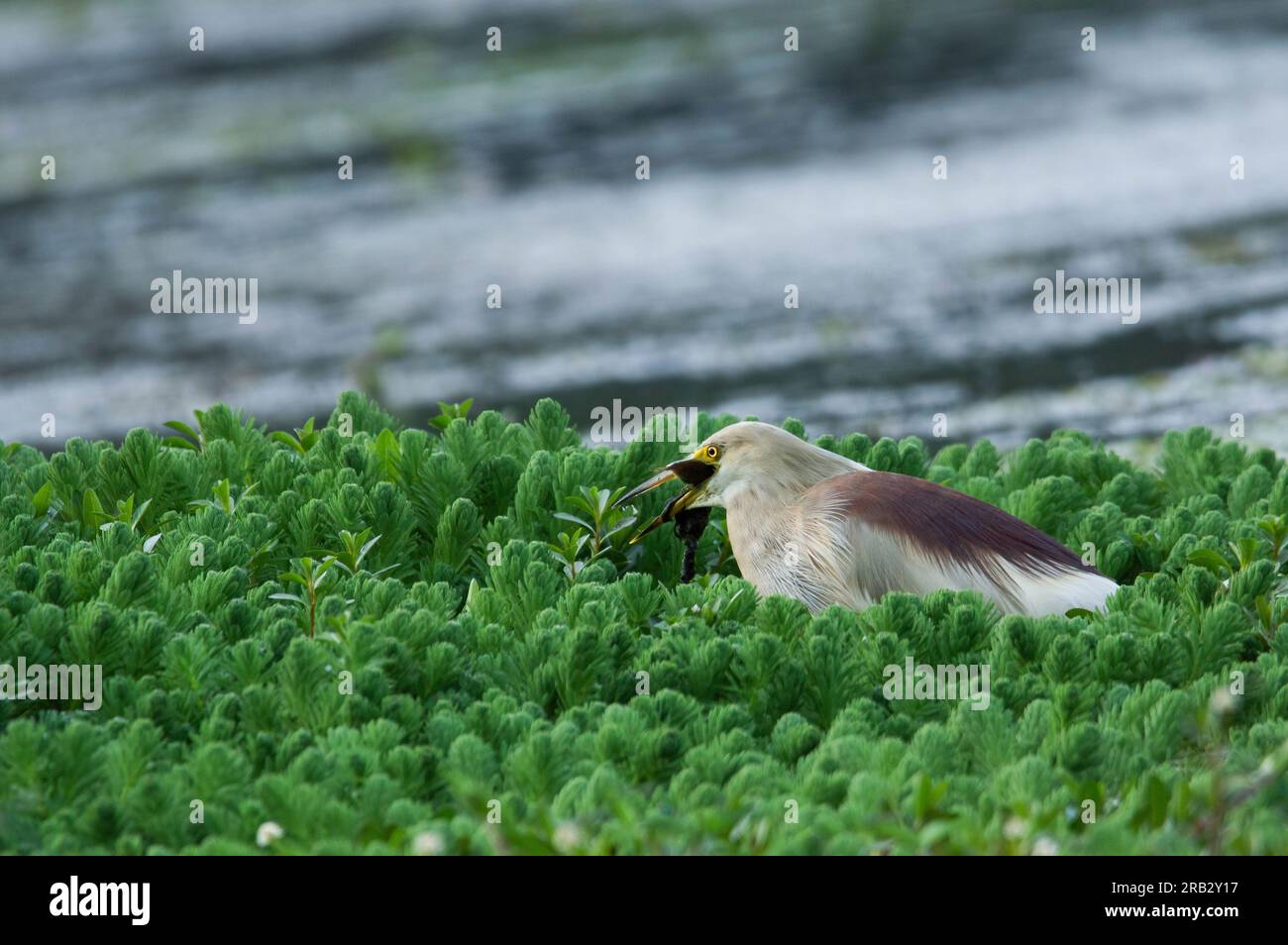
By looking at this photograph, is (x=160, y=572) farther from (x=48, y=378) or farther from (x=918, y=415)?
(x=48, y=378)

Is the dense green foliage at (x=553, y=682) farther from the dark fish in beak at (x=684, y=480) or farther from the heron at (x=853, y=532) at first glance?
the heron at (x=853, y=532)

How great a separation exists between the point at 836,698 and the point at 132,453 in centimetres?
282

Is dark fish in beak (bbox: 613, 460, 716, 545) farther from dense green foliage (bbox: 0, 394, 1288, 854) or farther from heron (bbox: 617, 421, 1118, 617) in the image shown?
dense green foliage (bbox: 0, 394, 1288, 854)

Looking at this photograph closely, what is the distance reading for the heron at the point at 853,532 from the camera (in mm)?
5387

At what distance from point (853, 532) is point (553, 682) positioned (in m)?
1.28

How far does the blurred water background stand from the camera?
12055 millimetres

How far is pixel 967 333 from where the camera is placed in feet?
41.3

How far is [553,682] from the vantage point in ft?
15.4

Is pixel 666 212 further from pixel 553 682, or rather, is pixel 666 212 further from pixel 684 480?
pixel 553 682

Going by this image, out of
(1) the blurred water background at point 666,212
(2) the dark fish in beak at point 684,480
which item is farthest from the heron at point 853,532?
(1) the blurred water background at point 666,212

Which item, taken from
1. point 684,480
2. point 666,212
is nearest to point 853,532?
point 684,480
